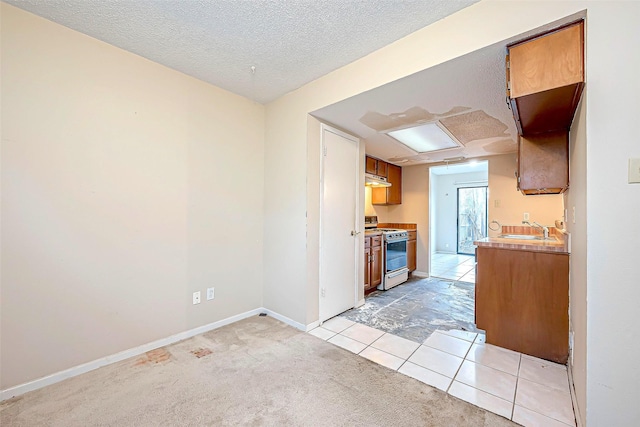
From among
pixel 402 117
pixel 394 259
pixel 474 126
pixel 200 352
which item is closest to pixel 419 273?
pixel 394 259

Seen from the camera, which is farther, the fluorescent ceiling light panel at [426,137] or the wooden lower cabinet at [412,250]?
the wooden lower cabinet at [412,250]

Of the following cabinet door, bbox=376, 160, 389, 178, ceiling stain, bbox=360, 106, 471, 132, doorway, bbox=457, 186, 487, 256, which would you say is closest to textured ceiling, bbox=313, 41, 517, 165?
ceiling stain, bbox=360, 106, 471, 132

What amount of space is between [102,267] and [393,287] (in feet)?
12.2

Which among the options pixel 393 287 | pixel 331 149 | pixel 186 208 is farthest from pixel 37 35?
pixel 393 287

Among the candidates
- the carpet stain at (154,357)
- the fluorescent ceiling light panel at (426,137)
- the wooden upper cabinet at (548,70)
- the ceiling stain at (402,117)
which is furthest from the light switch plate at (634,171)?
the carpet stain at (154,357)

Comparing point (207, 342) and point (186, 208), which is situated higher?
point (186, 208)

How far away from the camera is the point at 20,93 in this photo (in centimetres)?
173

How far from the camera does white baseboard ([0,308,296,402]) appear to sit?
1718mm

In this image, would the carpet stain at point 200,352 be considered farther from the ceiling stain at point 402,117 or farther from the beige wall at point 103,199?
the ceiling stain at point 402,117

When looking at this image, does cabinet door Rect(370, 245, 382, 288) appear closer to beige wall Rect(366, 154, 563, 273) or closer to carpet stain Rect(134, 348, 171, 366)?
beige wall Rect(366, 154, 563, 273)

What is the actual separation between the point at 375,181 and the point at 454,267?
9.72 feet

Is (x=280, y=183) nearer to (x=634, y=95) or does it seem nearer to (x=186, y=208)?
(x=186, y=208)

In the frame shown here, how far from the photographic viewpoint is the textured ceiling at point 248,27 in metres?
1.68

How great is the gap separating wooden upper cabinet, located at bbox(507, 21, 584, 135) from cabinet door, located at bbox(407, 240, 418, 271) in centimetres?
350
